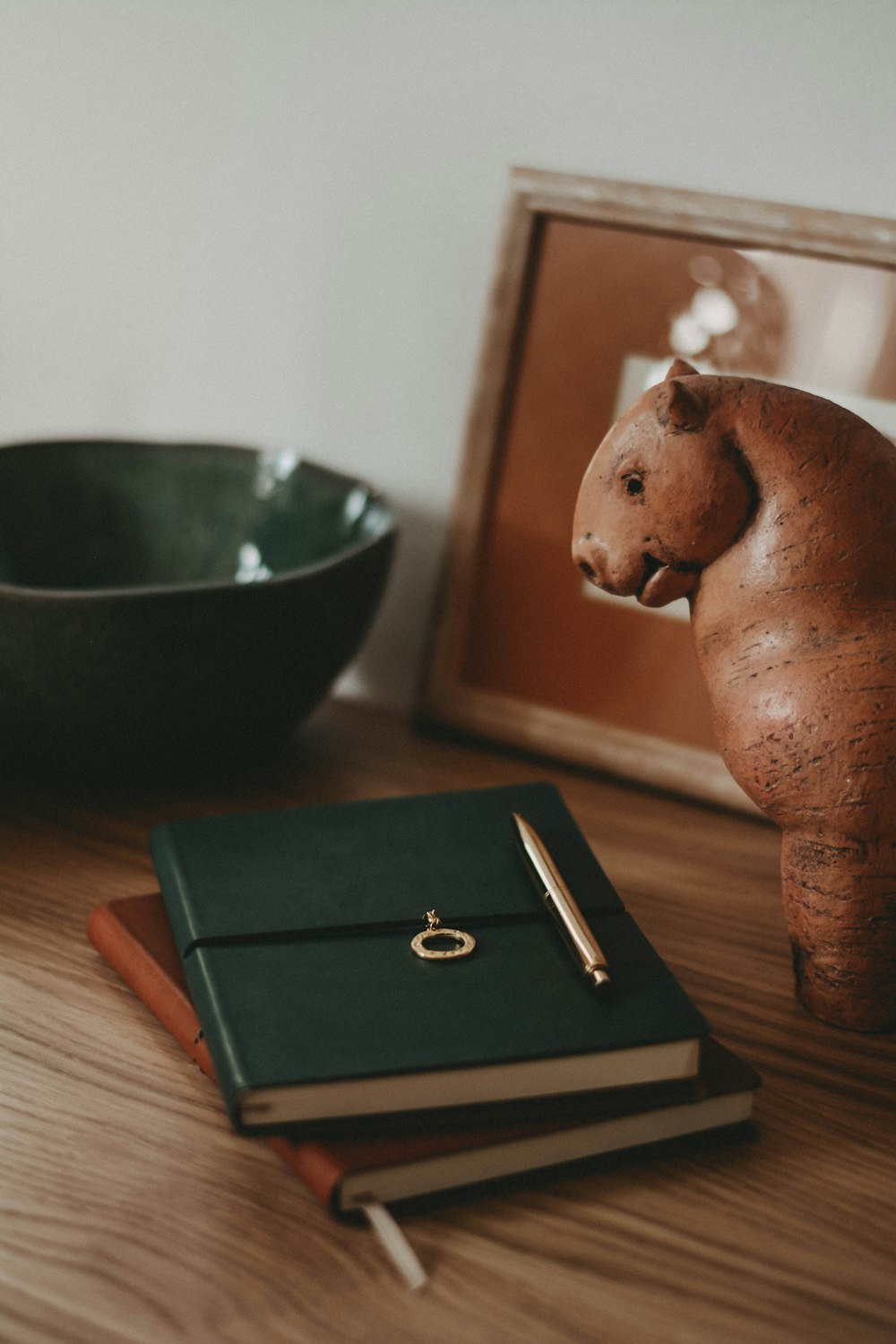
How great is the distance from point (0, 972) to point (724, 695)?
1.16ft

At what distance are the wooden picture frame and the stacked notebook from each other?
0.24 metres

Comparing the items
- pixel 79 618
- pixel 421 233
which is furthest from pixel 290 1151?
pixel 421 233

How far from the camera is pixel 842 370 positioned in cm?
71

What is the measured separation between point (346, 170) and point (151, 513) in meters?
0.30

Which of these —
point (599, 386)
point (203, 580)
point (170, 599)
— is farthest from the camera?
point (203, 580)

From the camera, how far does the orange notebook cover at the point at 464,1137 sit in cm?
40

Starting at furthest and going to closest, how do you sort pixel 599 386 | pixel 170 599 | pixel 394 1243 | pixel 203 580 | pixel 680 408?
pixel 203 580 < pixel 599 386 < pixel 170 599 < pixel 680 408 < pixel 394 1243

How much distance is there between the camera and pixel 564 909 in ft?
1.65

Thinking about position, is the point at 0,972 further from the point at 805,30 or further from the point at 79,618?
the point at 805,30

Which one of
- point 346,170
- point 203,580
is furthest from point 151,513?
point 346,170

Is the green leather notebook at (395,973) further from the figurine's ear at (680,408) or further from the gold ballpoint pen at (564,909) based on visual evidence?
the figurine's ear at (680,408)

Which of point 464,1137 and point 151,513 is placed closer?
point 464,1137

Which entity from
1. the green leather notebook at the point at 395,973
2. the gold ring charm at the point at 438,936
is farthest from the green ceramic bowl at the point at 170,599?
the gold ring charm at the point at 438,936

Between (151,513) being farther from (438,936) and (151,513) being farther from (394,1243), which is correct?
(394,1243)
